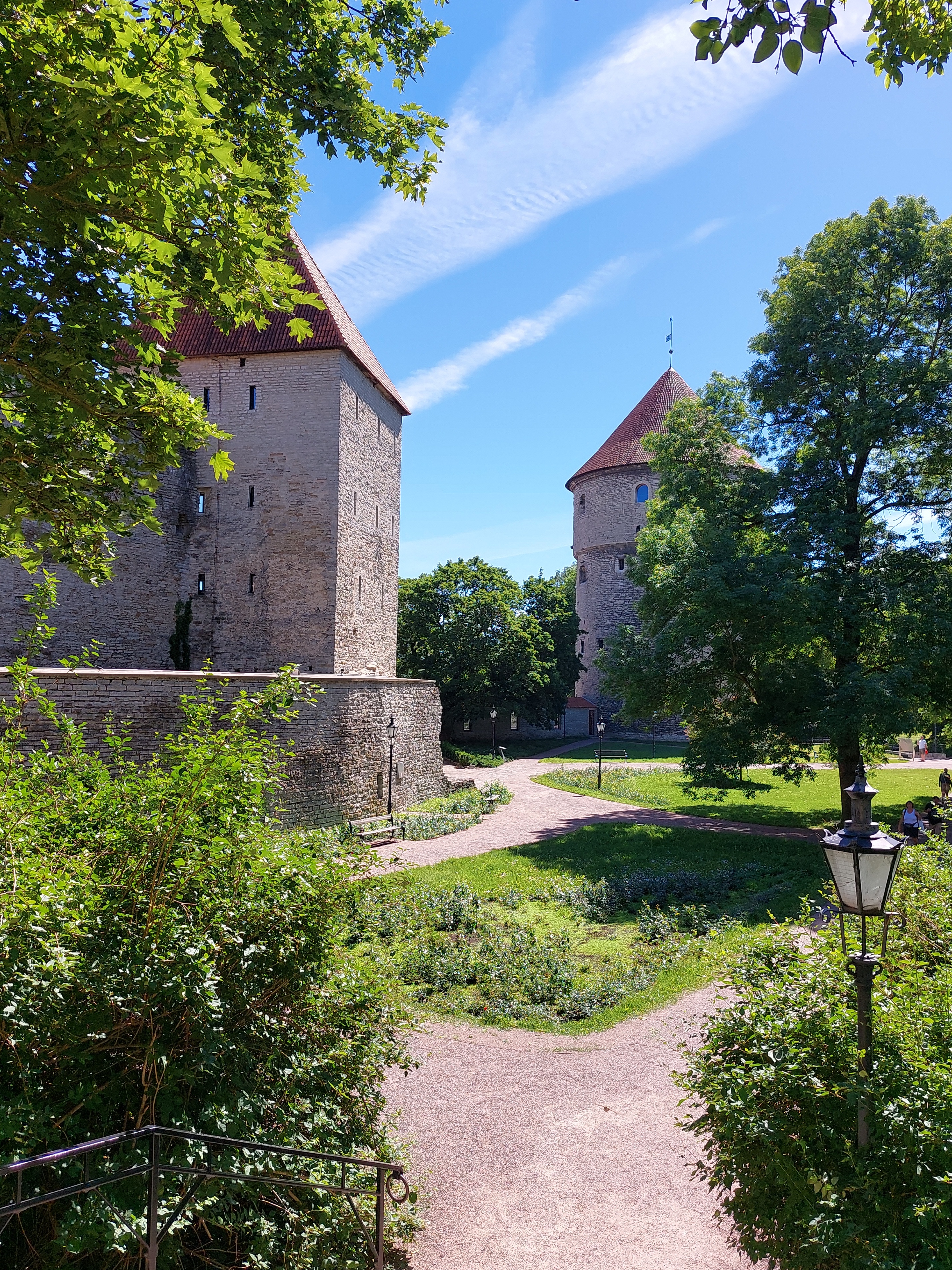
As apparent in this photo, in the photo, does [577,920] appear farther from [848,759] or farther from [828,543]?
[828,543]

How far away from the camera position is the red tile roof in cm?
2152

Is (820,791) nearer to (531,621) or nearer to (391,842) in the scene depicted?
(391,842)

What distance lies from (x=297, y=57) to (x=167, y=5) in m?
2.66

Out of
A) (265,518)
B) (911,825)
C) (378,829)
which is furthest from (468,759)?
(911,825)

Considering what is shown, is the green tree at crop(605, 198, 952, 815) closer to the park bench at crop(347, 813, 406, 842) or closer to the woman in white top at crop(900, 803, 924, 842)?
the woman in white top at crop(900, 803, 924, 842)

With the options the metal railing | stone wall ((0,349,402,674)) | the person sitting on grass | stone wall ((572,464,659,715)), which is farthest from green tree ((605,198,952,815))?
stone wall ((572,464,659,715))

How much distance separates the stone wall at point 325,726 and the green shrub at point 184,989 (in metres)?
3.25

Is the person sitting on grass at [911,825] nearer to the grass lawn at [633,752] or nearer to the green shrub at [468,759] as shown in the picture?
the grass lawn at [633,752]

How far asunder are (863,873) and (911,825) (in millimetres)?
11146

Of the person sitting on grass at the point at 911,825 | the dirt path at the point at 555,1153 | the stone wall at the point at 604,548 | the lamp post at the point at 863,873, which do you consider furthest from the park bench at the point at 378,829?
the stone wall at the point at 604,548

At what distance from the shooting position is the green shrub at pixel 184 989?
3.46 meters

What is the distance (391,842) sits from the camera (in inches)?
674

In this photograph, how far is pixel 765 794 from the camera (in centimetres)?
2417

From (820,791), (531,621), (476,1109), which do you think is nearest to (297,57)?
(476,1109)
